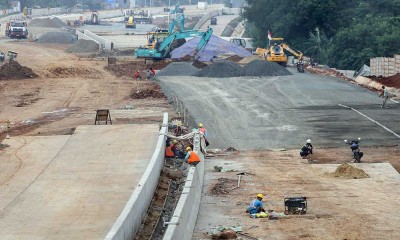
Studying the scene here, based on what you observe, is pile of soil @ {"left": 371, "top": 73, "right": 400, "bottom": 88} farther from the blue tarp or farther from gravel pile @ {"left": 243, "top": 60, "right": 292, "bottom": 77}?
the blue tarp

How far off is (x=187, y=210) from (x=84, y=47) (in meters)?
70.5

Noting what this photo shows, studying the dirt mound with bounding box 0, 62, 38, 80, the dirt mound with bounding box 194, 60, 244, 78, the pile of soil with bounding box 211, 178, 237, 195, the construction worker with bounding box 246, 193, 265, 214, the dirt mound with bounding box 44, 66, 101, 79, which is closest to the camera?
the construction worker with bounding box 246, 193, 265, 214

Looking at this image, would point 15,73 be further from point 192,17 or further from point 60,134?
point 192,17

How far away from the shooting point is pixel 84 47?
300ft

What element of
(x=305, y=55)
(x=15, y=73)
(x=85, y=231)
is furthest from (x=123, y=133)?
(x=305, y=55)

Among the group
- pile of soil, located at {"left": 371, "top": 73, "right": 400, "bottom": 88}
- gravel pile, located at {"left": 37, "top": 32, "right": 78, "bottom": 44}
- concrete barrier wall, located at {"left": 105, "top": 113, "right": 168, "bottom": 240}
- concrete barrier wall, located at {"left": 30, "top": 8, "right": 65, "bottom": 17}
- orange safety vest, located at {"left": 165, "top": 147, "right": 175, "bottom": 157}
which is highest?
concrete barrier wall, located at {"left": 105, "top": 113, "right": 168, "bottom": 240}

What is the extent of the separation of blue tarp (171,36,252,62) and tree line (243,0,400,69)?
6877 mm

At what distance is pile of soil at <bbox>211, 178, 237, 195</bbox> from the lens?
1121 inches

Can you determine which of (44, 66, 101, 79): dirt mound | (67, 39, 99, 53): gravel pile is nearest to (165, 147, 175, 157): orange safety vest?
(44, 66, 101, 79): dirt mound

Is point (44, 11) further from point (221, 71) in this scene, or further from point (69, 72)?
point (221, 71)

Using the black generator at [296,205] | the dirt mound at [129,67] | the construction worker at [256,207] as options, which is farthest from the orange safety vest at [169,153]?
the dirt mound at [129,67]

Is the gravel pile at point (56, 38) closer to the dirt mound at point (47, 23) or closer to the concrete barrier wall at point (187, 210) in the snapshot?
the dirt mound at point (47, 23)

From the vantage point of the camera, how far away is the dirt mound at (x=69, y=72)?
217 feet

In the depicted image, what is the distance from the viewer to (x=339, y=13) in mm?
87250
